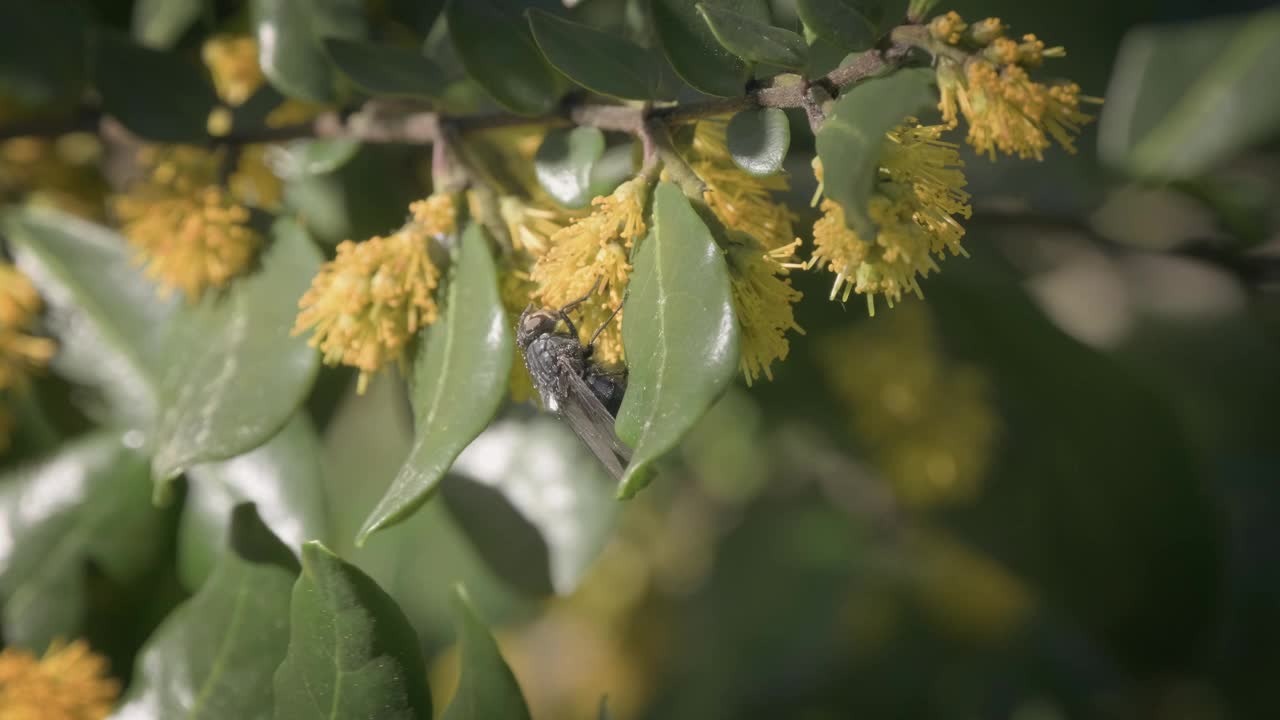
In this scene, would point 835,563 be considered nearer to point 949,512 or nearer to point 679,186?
point 949,512

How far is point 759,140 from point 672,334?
0.70 feet

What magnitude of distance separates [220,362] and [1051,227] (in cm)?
142

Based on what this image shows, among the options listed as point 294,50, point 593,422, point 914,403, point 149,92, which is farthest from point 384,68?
point 914,403

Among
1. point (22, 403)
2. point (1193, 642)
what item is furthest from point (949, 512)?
point (22, 403)

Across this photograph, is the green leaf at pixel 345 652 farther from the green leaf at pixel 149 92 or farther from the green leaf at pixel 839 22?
the green leaf at pixel 149 92

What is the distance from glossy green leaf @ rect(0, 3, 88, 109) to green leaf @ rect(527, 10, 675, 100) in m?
0.91

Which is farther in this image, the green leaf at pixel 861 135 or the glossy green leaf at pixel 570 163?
the glossy green leaf at pixel 570 163

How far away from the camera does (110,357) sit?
1.52m

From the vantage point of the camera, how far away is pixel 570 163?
1.09m

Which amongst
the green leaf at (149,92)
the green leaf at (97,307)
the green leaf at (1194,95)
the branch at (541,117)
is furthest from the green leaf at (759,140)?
the green leaf at (1194,95)

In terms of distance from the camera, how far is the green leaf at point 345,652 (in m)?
0.94

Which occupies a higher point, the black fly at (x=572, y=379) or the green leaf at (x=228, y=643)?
the black fly at (x=572, y=379)

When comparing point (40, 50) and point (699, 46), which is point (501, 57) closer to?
point (699, 46)

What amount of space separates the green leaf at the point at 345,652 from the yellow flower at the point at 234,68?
884 mm
